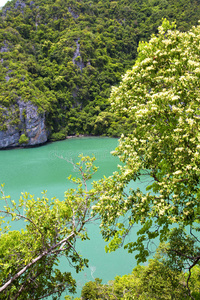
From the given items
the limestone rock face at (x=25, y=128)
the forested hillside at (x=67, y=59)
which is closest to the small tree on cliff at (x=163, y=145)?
the forested hillside at (x=67, y=59)

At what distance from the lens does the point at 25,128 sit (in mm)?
41219

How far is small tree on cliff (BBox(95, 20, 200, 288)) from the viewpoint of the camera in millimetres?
3691

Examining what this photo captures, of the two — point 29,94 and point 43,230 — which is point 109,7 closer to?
point 29,94

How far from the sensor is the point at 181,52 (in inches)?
181

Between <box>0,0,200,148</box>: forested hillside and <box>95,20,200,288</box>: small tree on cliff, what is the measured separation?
36.7 metres

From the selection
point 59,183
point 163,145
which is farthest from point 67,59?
point 163,145

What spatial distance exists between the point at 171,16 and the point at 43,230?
82.4 metres

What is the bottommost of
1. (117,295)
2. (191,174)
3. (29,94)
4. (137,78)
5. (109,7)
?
(117,295)

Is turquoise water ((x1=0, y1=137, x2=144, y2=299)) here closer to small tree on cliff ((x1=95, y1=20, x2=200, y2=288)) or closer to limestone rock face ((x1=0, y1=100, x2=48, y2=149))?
small tree on cliff ((x1=95, y1=20, x2=200, y2=288))

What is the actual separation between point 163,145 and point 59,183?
16.9 meters

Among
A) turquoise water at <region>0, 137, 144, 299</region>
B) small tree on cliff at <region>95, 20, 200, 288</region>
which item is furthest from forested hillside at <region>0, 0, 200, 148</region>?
small tree on cliff at <region>95, 20, 200, 288</region>

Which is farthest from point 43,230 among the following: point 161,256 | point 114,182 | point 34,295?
point 161,256

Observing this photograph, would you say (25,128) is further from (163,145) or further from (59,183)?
(163,145)

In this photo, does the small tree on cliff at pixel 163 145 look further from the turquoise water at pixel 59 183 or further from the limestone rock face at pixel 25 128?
the limestone rock face at pixel 25 128
